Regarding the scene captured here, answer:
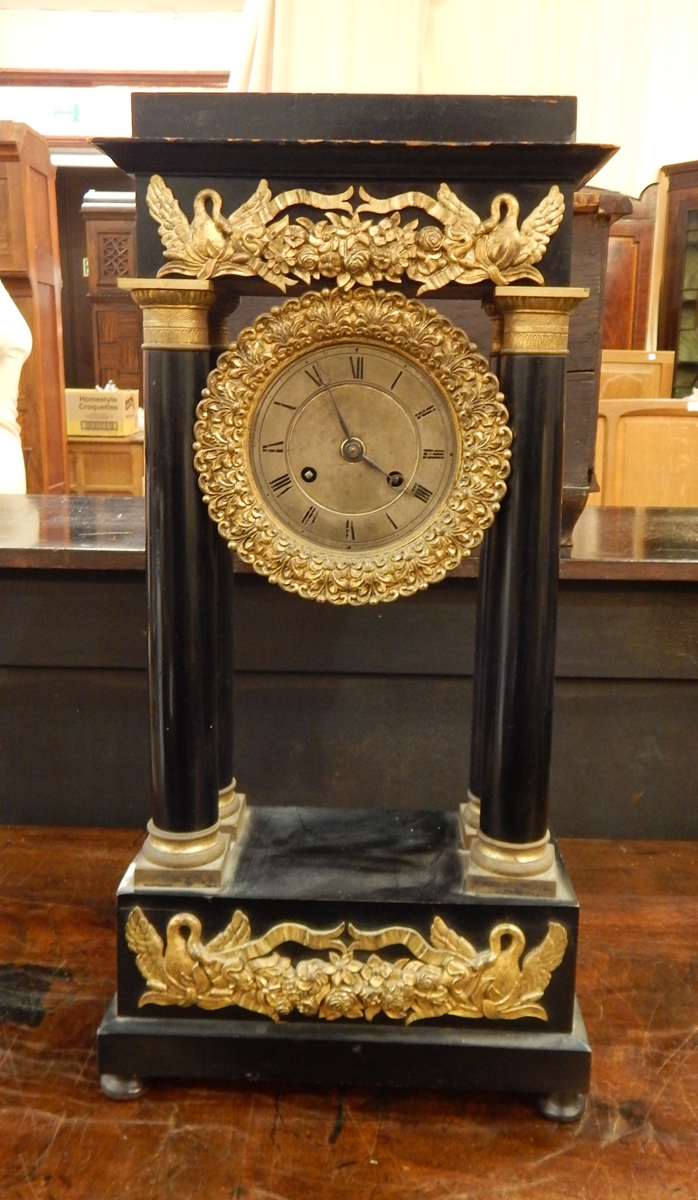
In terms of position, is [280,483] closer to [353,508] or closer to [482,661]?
[353,508]

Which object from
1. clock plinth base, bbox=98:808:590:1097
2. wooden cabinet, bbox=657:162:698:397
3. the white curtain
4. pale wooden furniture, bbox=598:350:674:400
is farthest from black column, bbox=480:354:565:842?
wooden cabinet, bbox=657:162:698:397

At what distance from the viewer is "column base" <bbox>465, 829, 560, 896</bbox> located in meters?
1.01

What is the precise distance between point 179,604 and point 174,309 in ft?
0.91

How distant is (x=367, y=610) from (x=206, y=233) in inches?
27.3

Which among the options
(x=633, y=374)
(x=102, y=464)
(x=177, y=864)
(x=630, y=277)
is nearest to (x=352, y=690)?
(x=177, y=864)

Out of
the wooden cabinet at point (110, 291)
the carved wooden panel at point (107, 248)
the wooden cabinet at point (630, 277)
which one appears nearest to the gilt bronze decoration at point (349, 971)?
the wooden cabinet at point (630, 277)

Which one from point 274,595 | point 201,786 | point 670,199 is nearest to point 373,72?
point 274,595

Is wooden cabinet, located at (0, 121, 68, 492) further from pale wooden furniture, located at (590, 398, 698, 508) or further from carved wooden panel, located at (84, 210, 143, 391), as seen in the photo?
pale wooden furniture, located at (590, 398, 698, 508)

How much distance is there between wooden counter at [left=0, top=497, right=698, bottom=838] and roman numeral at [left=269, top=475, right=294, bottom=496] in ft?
1.56

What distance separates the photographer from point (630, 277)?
15.2 ft

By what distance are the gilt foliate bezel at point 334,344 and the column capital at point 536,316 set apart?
0.14 feet

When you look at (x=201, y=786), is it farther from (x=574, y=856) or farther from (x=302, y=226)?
(x=574, y=856)

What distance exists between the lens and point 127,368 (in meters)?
5.78

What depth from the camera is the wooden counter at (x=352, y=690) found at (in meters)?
1.48
